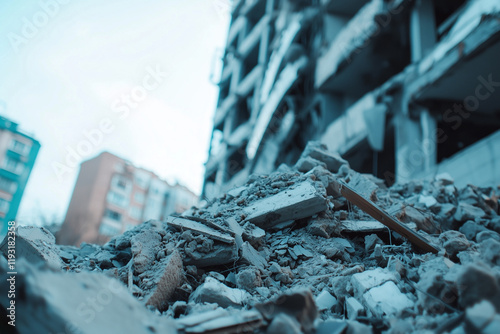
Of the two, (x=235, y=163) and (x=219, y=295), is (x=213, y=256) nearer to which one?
(x=219, y=295)

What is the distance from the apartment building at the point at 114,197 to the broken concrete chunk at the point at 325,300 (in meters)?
32.6

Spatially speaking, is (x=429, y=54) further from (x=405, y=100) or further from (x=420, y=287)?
(x=420, y=287)

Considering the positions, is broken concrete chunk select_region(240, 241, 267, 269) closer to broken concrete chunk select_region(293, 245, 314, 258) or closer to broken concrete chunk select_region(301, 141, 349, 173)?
broken concrete chunk select_region(293, 245, 314, 258)

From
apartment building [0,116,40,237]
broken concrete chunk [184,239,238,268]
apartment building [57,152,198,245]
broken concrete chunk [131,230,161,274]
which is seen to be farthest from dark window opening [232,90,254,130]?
broken concrete chunk [184,239,238,268]

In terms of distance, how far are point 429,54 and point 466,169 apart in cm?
325

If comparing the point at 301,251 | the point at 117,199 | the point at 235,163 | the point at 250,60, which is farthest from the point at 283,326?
the point at 117,199

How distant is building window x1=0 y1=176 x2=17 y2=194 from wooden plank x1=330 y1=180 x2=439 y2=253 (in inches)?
1368

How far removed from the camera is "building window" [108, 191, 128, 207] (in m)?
38.6

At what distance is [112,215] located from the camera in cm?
3834

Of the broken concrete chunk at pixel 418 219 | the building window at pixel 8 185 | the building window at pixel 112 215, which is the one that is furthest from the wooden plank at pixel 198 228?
the building window at pixel 112 215

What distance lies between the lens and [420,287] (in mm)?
2490

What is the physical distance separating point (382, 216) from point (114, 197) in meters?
38.1

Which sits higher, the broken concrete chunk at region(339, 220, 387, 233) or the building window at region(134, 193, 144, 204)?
the building window at region(134, 193, 144, 204)

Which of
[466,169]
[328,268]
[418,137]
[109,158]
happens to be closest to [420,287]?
[328,268]
